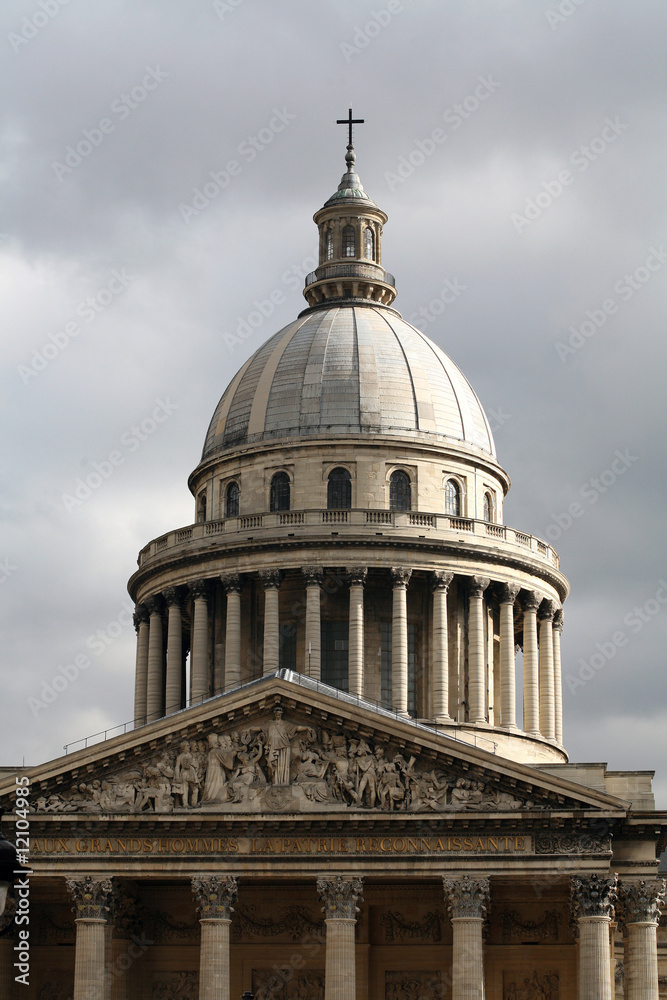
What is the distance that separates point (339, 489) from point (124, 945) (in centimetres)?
2628

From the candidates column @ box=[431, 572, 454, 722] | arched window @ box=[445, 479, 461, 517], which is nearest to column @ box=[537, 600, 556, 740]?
arched window @ box=[445, 479, 461, 517]

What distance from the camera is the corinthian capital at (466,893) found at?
52.8 m

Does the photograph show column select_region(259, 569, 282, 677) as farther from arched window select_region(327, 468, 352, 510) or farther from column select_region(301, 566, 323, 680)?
arched window select_region(327, 468, 352, 510)

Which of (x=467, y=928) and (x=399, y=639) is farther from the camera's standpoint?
(x=399, y=639)

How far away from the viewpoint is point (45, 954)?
59844mm

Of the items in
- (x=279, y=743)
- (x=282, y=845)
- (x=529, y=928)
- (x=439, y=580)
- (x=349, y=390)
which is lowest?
(x=529, y=928)

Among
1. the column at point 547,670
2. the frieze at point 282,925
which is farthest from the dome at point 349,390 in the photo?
the frieze at point 282,925

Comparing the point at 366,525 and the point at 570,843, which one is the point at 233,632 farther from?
the point at 570,843

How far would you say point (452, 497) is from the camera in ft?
263

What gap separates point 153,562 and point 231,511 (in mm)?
4373

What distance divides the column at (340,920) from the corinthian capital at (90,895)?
676cm

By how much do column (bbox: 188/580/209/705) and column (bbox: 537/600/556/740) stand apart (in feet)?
50.4

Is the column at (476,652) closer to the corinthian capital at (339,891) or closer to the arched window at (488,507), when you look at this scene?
the arched window at (488,507)

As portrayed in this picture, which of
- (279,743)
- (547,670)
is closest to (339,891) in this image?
(279,743)
